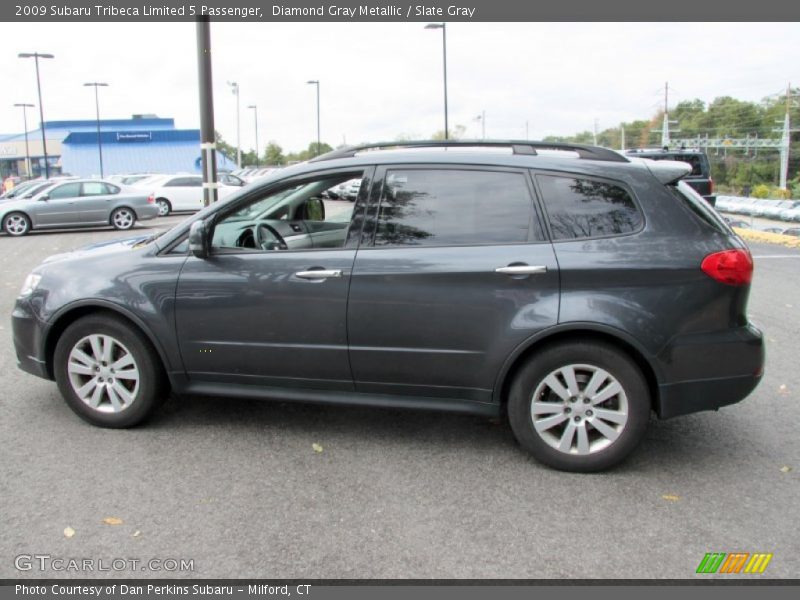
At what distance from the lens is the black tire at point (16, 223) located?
62.0 ft

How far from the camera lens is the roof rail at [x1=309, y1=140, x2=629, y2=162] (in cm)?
435

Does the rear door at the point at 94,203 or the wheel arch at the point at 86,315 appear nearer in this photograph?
the wheel arch at the point at 86,315

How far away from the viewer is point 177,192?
1067 inches

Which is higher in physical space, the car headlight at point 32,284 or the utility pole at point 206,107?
the utility pole at point 206,107

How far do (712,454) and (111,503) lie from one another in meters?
3.34

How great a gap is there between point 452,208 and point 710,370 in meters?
1.66

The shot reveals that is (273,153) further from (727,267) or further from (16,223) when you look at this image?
(727,267)

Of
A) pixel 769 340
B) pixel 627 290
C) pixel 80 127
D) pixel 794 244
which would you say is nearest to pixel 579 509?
pixel 627 290

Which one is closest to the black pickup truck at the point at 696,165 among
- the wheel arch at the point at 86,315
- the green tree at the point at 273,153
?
the wheel arch at the point at 86,315

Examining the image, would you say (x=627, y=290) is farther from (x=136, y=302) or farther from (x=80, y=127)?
(x=80, y=127)

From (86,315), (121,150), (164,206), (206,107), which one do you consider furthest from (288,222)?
(121,150)

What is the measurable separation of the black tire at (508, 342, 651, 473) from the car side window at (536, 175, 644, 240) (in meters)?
0.63

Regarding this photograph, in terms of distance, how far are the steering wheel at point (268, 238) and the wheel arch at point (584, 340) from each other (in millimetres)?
1578

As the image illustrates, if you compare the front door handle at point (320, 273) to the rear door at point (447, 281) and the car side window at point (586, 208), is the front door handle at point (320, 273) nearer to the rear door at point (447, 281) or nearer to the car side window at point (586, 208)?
the rear door at point (447, 281)
